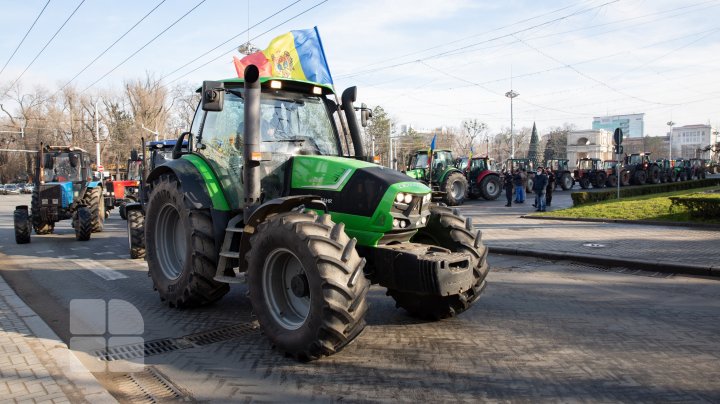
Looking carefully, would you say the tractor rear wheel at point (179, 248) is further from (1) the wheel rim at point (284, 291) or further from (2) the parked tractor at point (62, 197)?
(2) the parked tractor at point (62, 197)

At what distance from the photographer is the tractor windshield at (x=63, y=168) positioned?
49.8 feet

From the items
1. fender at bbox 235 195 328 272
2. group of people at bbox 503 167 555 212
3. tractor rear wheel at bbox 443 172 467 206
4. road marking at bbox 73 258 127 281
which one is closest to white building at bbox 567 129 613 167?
group of people at bbox 503 167 555 212

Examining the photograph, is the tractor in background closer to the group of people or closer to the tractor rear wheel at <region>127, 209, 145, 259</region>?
the group of people

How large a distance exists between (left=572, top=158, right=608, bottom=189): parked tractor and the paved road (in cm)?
3092

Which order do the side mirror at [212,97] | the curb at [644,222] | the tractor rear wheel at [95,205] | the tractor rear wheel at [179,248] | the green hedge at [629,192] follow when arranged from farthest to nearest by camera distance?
the green hedge at [629,192]
the tractor rear wheel at [95,205]
the curb at [644,222]
the tractor rear wheel at [179,248]
the side mirror at [212,97]

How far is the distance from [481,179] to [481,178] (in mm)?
55

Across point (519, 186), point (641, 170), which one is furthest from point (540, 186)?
point (641, 170)

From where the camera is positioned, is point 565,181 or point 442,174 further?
point 565,181

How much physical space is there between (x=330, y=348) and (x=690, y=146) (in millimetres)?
163457

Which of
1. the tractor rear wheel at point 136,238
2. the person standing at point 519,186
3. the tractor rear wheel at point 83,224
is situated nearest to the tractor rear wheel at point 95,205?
the tractor rear wheel at point 83,224

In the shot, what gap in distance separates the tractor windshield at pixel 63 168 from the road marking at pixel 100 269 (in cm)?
588

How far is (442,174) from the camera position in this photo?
24.9 meters

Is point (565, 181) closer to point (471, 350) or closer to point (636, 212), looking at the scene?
point (636, 212)

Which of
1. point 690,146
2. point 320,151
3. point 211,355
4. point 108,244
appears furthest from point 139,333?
point 690,146
